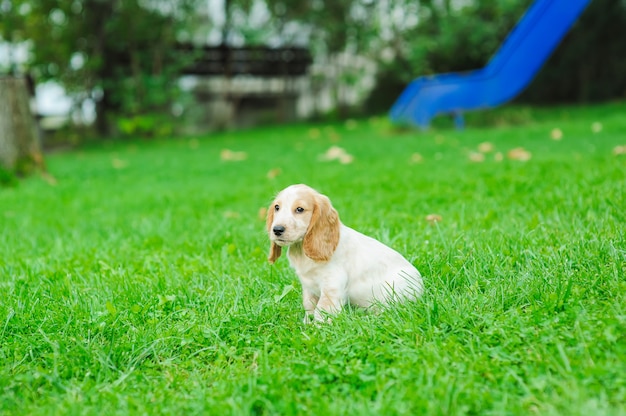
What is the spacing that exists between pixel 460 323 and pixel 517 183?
9.14 feet

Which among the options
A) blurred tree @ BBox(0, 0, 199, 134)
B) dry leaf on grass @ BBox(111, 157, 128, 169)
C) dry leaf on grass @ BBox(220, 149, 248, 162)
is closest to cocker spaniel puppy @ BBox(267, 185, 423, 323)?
dry leaf on grass @ BBox(220, 149, 248, 162)

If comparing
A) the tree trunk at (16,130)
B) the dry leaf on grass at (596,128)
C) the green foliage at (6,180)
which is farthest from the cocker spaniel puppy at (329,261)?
the dry leaf on grass at (596,128)

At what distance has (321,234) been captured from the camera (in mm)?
2365

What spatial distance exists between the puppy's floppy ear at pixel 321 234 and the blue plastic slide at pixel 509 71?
883 cm

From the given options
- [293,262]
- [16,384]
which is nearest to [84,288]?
[16,384]

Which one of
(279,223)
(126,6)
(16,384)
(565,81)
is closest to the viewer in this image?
(16,384)

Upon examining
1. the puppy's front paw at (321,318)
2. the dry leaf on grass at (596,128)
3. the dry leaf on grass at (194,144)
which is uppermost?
the dry leaf on grass at (596,128)

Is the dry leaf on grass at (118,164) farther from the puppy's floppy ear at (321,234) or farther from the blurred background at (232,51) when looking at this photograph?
the puppy's floppy ear at (321,234)

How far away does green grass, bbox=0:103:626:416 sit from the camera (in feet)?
5.92

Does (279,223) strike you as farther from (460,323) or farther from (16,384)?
(16,384)

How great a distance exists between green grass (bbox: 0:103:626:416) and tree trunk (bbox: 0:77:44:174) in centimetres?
290

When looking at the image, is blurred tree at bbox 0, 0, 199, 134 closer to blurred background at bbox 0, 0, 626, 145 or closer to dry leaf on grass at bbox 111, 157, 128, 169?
blurred background at bbox 0, 0, 626, 145

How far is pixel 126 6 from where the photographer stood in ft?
45.8

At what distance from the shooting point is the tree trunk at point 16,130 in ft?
23.4
